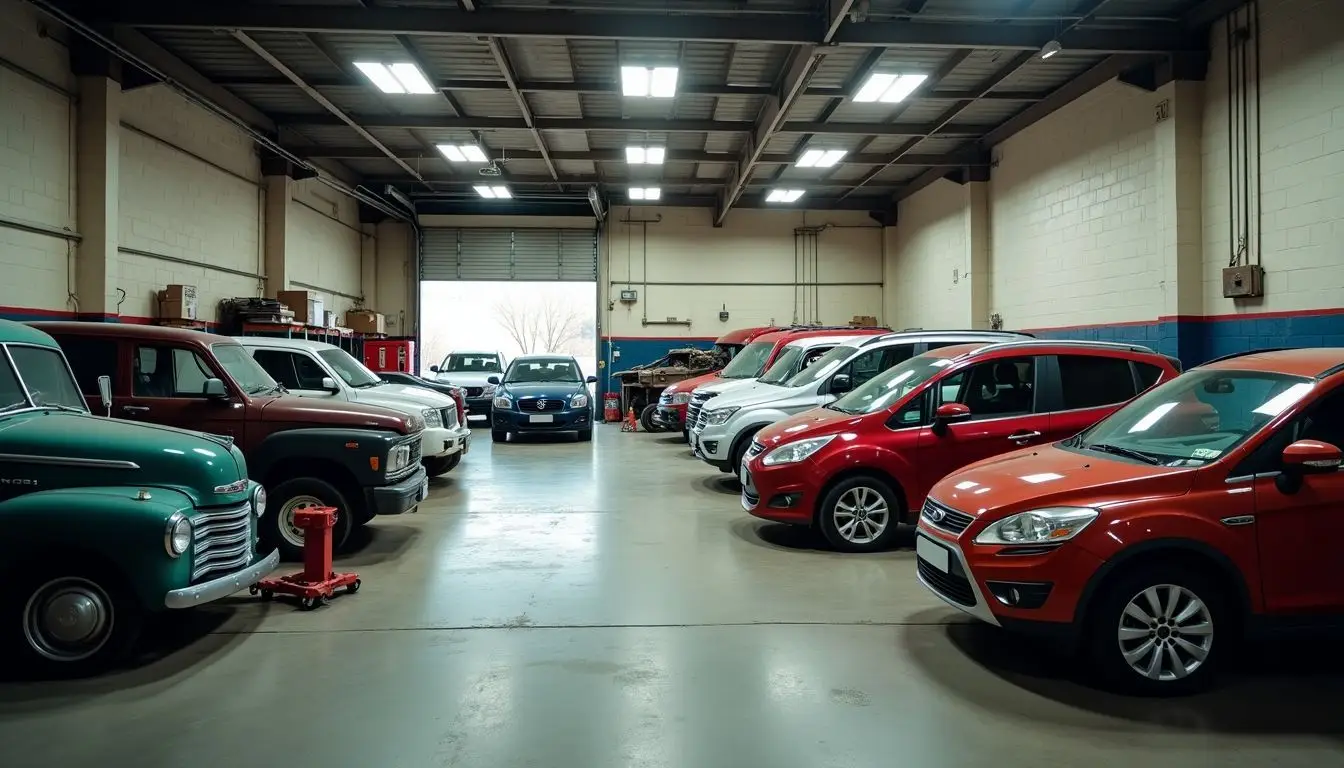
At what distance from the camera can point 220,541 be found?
13.5 feet

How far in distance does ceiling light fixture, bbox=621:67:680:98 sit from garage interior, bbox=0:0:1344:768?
3.5 inches

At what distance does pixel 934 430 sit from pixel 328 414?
15.1 feet

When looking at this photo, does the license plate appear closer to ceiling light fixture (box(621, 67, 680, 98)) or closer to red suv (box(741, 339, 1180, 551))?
red suv (box(741, 339, 1180, 551))

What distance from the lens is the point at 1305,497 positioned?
3469 mm

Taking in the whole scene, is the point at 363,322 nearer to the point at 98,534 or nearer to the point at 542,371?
the point at 542,371

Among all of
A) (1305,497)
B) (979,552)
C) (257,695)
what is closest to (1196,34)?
(1305,497)

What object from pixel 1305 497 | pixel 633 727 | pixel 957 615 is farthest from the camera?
pixel 957 615

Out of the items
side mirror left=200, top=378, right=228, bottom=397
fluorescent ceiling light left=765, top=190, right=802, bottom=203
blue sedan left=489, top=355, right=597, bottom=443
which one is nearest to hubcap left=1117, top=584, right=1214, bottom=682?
side mirror left=200, top=378, right=228, bottom=397

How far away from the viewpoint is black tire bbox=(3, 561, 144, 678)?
368 cm

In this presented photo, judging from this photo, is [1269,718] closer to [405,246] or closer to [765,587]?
[765,587]

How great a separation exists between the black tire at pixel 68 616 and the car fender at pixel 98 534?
0.25 ft

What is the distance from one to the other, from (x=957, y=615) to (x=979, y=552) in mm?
1173

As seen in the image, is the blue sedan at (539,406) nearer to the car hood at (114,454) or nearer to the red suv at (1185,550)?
the car hood at (114,454)

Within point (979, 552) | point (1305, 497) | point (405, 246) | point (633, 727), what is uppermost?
point (405, 246)
